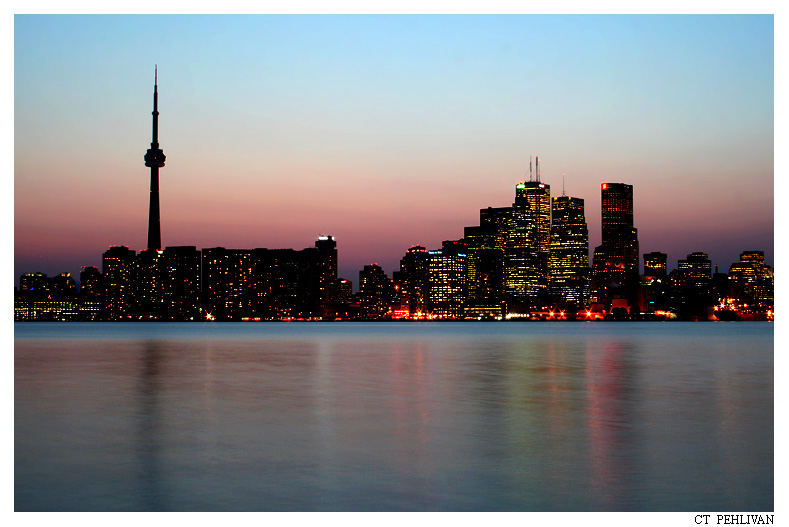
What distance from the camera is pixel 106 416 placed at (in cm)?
3369

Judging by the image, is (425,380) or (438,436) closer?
(438,436)

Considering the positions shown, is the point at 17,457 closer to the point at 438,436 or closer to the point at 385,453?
the point at 385,453

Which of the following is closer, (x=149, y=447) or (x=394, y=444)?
(x=149, y=447)

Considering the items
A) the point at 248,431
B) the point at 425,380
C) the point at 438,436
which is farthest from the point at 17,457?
the point at 425,380
